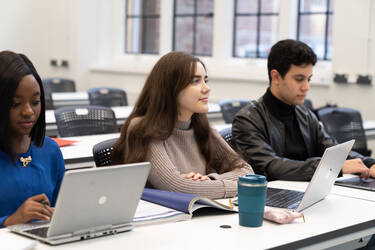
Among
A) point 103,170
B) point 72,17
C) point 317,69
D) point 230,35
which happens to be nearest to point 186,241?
point 103,170

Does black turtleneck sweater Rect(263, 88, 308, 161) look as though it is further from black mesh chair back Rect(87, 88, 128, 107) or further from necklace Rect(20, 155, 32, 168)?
black mesh chair back Rect(87, 88, 128, 107)

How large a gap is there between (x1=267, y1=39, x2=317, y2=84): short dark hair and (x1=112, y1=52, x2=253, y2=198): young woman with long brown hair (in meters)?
0.57

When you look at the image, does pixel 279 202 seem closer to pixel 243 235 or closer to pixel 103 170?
pixel 243 235

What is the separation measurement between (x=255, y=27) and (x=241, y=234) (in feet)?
19.3

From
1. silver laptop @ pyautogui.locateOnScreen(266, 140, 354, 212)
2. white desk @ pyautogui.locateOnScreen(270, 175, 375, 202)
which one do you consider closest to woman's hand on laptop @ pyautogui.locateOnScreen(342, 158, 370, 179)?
white desk @ pyautogui.locateOnScreen(270, 175, 375, 202)

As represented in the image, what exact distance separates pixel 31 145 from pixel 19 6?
740cm

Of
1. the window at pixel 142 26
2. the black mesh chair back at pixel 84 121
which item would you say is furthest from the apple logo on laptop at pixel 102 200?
the window at pixel 142 26

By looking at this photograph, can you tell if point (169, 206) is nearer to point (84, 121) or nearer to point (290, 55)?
point (290, 55)

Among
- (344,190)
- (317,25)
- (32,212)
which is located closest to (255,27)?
(317,25)

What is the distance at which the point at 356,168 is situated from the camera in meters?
2.87

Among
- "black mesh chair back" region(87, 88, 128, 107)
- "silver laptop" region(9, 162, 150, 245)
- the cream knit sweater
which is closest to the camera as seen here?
"silver laptop" region(9, 162, 150, 245)

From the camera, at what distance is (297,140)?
313 centimetres

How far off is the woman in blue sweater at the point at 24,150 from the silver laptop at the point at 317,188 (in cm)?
82

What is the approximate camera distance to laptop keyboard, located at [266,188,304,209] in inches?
89.3
